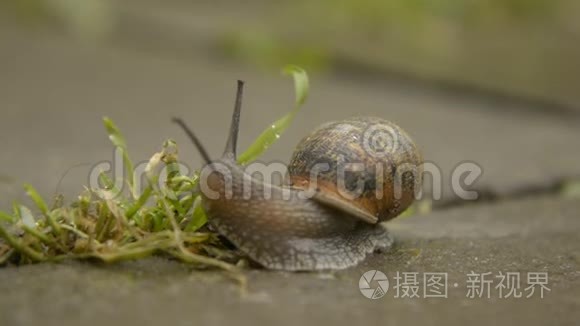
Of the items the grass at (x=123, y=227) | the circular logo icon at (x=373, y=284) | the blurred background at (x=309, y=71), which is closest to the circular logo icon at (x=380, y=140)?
the grass at (x=123, y=227)

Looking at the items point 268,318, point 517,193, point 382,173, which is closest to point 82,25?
point 517,193

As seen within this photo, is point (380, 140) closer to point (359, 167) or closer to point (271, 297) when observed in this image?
point (359, 167)

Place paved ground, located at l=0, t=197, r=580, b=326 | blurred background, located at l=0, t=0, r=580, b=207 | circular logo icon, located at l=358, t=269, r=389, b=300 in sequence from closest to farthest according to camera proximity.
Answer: paved ground, located at l=0, t=197, r=580, b=326 < circular logo icon, located at l=358, t=269, r=389, b=300 < blurred background, located at l=0, t=0, r=580, b=207

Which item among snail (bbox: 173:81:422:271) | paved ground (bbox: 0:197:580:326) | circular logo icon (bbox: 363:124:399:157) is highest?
circular logo icon (bbox: 363:124:399:157)

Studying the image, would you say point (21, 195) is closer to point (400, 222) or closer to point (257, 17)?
point (400, 222)

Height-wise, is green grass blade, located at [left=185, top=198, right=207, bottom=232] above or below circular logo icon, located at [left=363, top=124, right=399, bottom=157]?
below

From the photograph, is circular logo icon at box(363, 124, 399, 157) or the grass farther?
circular logo icon at box(363, 124, 399, 157)

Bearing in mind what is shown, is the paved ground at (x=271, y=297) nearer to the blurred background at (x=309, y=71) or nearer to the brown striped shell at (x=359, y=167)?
the brown striped shell at (x=359, y=167)

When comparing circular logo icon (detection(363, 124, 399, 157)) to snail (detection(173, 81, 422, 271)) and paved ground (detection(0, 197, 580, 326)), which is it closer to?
snail (detection(173, 81, 422, 271))

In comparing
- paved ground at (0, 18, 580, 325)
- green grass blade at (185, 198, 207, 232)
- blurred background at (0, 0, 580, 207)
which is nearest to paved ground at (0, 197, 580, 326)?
paved ground at (0, 18, 580, 325)
